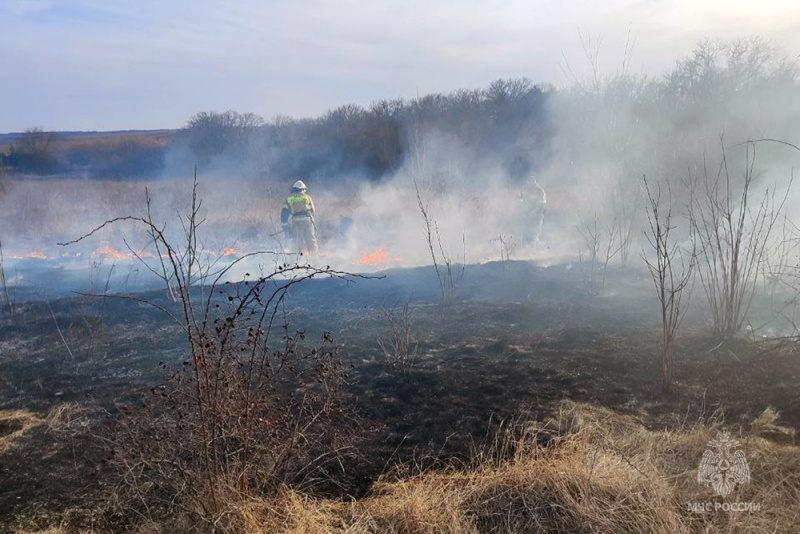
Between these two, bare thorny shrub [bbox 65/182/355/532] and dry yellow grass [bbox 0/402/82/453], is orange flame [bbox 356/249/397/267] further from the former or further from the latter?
bare thorny shrub [bbox 65/182/355/532]

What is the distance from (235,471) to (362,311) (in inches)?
224

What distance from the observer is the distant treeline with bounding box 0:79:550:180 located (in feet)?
83.6

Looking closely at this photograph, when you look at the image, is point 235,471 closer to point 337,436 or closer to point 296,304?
point 337,436

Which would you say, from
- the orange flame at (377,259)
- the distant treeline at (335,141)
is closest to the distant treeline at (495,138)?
the distant treeline at (335,141)

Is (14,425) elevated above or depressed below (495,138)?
below

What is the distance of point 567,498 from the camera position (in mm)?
3297

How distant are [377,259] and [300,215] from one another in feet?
8.81

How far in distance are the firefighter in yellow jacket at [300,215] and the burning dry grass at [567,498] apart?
378 inches

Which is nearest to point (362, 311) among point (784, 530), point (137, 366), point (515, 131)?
point (137, 366)

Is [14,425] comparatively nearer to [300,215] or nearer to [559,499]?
[559,499]

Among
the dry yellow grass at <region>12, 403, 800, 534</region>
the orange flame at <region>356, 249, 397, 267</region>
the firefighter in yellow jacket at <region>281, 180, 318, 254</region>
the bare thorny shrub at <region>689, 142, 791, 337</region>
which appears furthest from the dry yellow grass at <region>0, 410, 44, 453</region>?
the orange flame at <region>356, 249, 397, 267</region>

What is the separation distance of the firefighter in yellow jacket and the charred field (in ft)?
11.2

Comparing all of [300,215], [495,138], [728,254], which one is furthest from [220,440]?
[495,138]

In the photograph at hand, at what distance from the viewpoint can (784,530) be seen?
3021 mm
